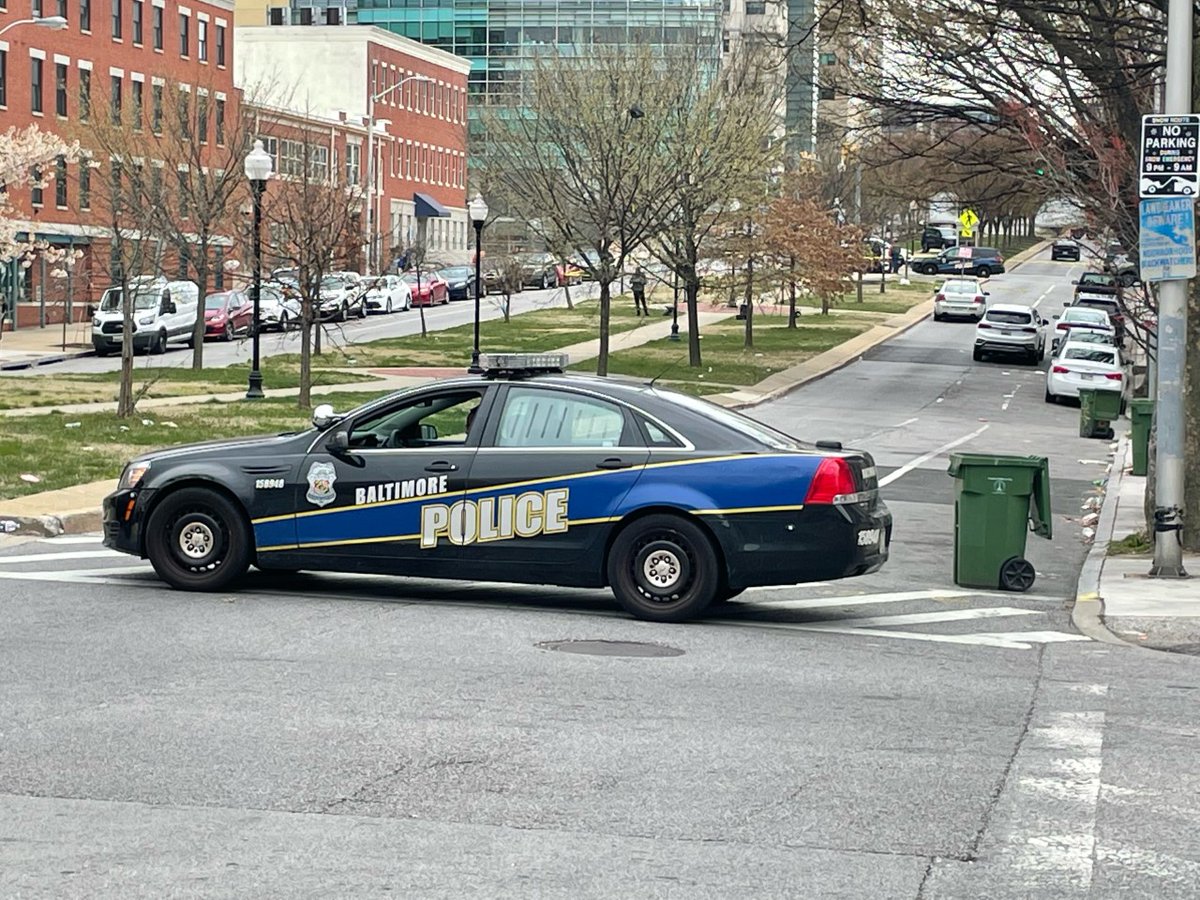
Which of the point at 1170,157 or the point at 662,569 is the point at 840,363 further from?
the point at 662,569

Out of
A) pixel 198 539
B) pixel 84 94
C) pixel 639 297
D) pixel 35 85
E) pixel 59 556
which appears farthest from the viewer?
pixel 639 297

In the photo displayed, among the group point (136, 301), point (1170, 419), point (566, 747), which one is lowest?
point (566, 747)

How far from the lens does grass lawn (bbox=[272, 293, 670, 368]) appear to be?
45312 millimetres

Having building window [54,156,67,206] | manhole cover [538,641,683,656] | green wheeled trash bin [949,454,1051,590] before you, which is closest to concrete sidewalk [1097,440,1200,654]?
green wheeled trash bin [949,454,1051,590]

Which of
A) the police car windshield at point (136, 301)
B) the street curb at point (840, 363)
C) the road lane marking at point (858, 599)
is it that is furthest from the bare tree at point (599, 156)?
the road lane marking at point (858, 599)

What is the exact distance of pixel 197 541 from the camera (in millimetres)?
12789

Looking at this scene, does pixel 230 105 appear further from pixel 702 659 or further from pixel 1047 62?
pixel 702 659

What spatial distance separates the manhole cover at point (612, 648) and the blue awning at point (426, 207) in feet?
293

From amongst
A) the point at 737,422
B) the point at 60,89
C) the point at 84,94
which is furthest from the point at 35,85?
the point at 737,422

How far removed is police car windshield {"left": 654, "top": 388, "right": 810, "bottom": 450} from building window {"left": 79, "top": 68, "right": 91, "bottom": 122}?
4161 cm

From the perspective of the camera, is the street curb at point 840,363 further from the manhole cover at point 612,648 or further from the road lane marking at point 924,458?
the manhole cover at point 612,648

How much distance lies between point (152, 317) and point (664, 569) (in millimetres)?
38401

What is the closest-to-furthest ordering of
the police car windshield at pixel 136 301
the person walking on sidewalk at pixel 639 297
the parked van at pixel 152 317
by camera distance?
1. the parked van at pixel 152 317
2. the police car windshield at pixel 136 301
3. the person walking on sidewalk at pixel 639 297

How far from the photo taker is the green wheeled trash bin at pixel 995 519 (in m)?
14.7
